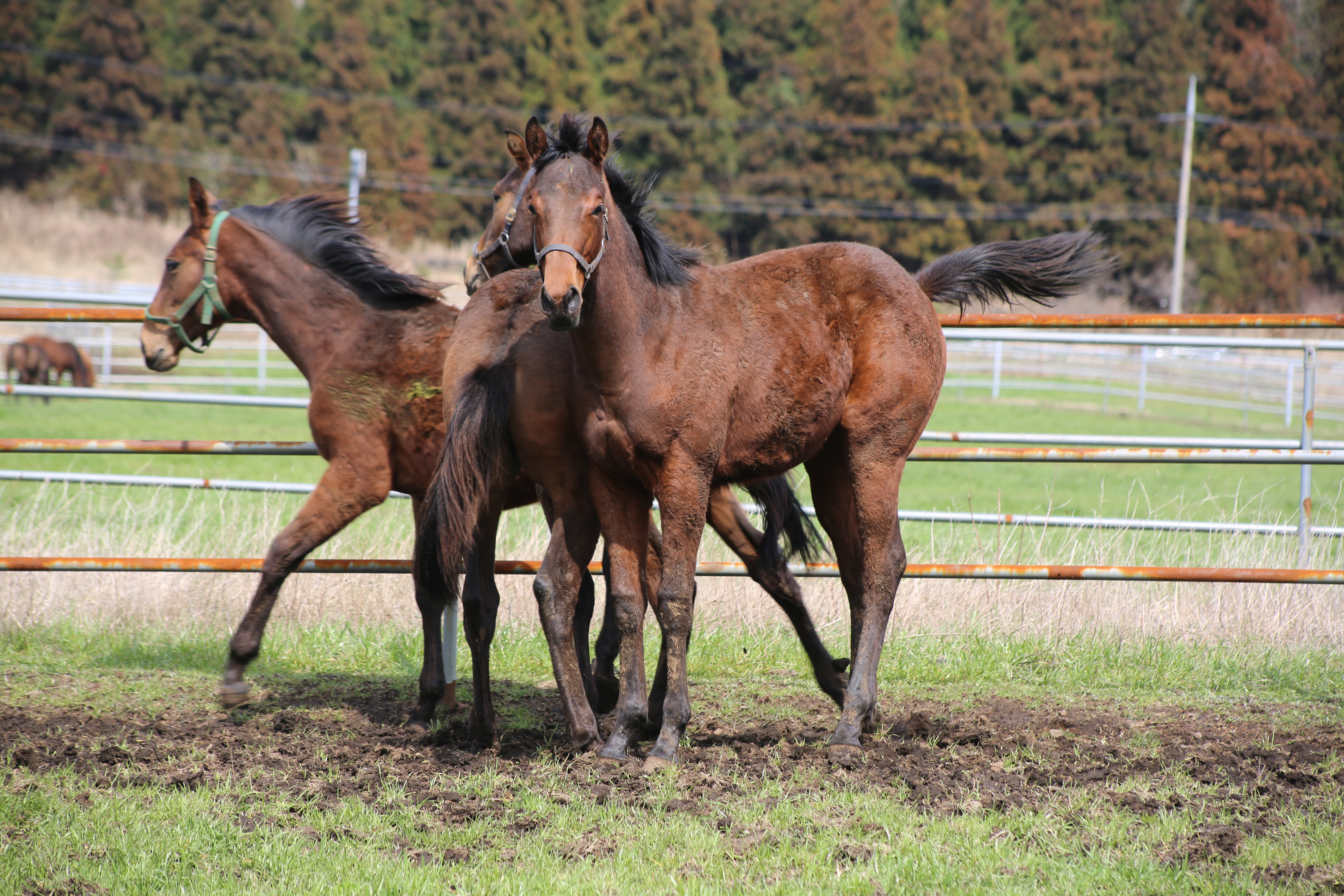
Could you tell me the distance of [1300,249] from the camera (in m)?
36.3

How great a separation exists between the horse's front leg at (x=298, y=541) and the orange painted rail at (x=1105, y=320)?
4.49 ft

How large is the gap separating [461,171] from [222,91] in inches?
356

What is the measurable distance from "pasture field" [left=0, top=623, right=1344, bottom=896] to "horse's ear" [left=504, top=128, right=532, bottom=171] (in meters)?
2.47

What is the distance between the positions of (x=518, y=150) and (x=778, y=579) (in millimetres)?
2363

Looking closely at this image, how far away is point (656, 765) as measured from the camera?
3893mm

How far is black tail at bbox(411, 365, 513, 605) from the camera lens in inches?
163

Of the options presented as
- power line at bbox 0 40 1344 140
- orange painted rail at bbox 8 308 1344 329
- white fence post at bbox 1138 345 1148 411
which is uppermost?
power line at bbox 0 40 1344 140

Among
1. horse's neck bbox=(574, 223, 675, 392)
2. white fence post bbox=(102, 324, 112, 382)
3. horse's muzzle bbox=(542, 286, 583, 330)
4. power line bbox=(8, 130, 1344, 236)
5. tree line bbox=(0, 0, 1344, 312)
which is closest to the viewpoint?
horse's muzzle bbox=(542, 286, 583, 330)

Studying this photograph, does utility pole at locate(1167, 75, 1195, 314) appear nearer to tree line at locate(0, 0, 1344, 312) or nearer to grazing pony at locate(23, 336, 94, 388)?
tree line at locate(0, 0, 1344, 312)

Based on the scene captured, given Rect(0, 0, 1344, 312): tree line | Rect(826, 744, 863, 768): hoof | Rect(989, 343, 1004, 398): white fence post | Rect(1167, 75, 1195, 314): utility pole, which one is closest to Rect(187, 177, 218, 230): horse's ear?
Rect(826, 744, 863, 768): hoof

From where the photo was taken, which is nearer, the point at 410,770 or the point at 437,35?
the point at 410,770

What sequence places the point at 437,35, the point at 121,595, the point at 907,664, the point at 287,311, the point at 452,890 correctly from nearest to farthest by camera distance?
the point at 452,890 < the point at 287,311 < the point at 907,664 < the point at 121,595 < the point at 437,35

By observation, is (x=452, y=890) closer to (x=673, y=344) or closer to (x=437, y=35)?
(x=673, y=344)

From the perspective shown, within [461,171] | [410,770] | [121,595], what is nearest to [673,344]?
[410,770]
